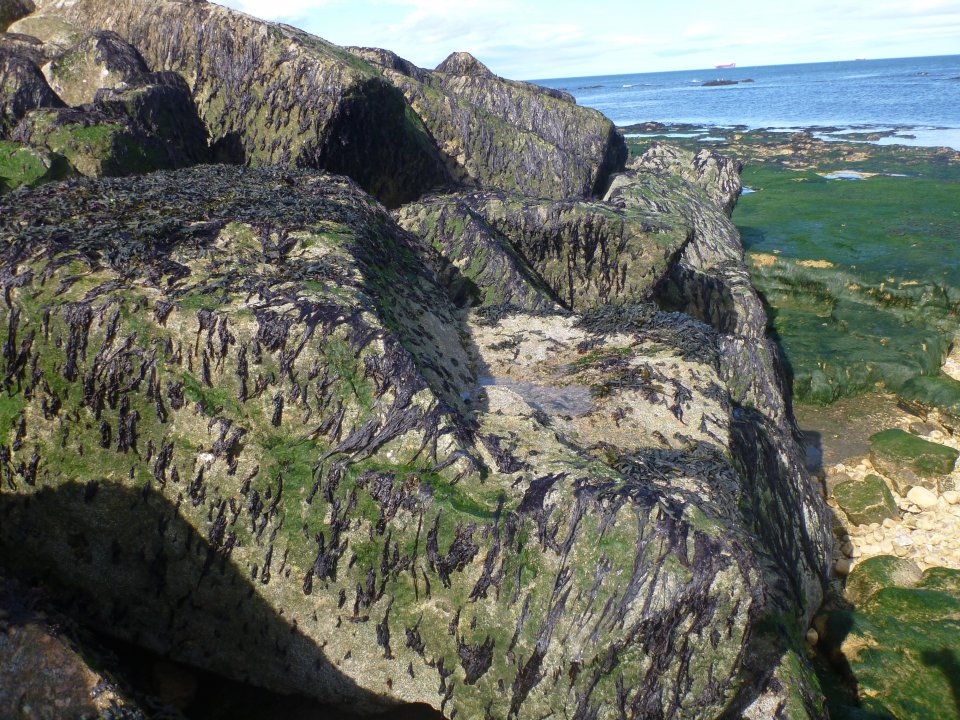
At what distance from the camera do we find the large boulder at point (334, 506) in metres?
3.27

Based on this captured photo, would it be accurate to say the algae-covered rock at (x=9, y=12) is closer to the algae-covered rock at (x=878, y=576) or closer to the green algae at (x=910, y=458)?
the algae-covered rock at (x=878, y=576)

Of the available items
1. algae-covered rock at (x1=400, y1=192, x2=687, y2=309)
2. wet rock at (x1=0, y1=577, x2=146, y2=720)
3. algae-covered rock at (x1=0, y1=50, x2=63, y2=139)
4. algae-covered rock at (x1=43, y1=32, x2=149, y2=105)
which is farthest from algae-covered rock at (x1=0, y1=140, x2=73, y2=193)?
wet rock at (x1=0, y1=577, x2=146, y2=720)

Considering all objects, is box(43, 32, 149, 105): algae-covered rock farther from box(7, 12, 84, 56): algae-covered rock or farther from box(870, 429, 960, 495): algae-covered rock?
box(870, 429, 960, 495): algae-covered rock

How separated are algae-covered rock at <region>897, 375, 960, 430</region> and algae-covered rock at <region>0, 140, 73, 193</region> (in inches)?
387

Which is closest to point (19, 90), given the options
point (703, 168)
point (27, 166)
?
point (27, 166)

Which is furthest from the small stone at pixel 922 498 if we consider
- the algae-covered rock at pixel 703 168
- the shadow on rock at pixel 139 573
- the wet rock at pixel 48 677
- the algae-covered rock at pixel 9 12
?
the algae-covered rock at pixel 9 12

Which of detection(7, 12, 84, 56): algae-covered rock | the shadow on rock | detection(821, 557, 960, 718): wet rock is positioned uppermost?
detection(7, 12, 84, 56): algae-covered rock

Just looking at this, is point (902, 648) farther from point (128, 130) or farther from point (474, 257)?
point (128, 130)

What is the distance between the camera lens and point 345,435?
142 inches

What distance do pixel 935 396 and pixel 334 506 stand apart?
8398mm

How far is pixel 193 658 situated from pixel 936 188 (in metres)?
19.7

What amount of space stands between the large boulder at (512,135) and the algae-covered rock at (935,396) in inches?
204

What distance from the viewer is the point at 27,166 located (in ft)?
18.7

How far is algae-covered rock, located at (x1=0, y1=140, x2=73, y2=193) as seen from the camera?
560cm
